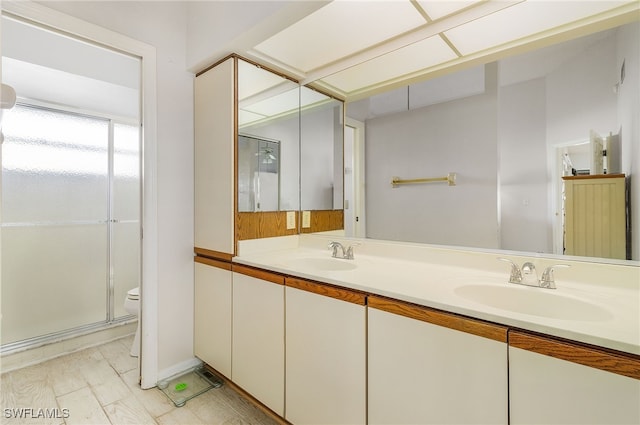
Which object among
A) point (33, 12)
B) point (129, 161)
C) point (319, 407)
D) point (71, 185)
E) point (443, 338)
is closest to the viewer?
point (443, 338)

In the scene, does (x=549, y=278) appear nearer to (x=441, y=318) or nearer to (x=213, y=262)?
(x=441, y=318)

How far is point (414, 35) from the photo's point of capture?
151 centimetres

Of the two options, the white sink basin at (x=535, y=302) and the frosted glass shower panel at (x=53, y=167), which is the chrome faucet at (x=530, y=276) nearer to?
the white sink basin at (x=535, y=302)

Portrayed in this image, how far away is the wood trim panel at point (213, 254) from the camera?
1790mm

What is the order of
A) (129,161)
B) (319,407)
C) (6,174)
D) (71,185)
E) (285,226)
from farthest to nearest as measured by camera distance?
(129,161) → (71,185) → (6,174) → (285,226) → (319,407)

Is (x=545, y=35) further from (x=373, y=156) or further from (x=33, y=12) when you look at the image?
(x=33, y=12)

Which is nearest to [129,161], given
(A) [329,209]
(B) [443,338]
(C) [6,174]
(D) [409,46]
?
(C) [6,174]

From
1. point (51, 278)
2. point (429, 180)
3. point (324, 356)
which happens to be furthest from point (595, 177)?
point (51, 278)

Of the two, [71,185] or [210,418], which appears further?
[71,185]

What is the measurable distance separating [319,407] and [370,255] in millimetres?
820

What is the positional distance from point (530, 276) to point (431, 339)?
560mm

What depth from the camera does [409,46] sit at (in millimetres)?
1546

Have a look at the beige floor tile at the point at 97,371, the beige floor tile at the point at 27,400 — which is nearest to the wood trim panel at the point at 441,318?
the beige floor tile at the point at 27,400

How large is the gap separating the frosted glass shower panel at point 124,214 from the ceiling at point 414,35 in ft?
6.01
